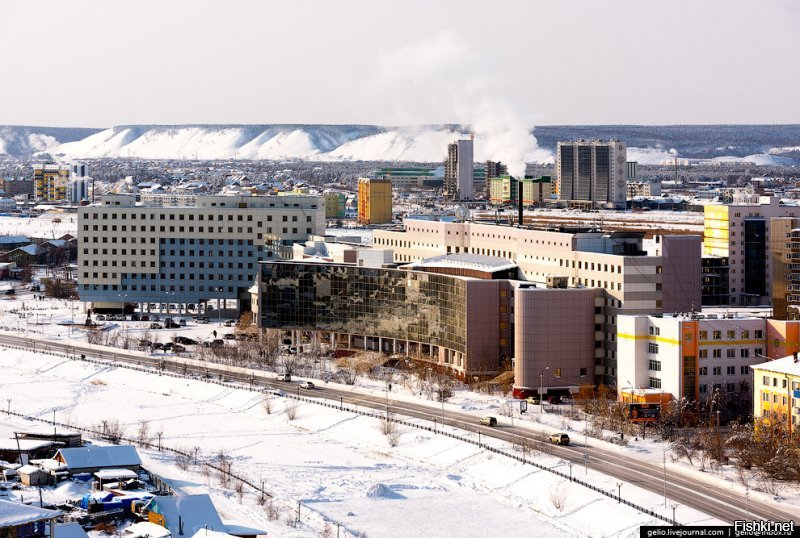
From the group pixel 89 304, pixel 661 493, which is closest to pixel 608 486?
pixel 661 493

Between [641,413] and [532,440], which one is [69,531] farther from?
[641,413]

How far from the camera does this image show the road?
1251 inches

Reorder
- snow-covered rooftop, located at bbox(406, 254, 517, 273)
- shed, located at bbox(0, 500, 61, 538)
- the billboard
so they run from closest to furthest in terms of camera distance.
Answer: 1. shed, located at bbox(0, 500, 61, 538)
2. the billboard
3. snow-covered rooftop, located at bbox(406, 254, 517, 273)

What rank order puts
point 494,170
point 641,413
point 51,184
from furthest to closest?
point 494,170, point 51,184, point 641,413

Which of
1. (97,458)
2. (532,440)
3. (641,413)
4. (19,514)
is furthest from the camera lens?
(641,413)

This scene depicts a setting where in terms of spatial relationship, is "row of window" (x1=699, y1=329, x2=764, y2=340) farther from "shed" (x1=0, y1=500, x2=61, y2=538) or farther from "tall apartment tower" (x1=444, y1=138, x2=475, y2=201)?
"tall apartment tower" (x1=444, y1=138, x2=475, y2=201)

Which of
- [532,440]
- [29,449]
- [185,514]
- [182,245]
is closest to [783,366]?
[532,440]

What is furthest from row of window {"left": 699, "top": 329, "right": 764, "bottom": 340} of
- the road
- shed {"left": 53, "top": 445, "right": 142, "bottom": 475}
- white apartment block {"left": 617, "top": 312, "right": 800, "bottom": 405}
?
shed {"left": 53, "top": 445, "right": 142, "bottom": 475}

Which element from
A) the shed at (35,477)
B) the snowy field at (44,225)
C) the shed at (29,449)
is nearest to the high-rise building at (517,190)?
the snowy field at (44,225)

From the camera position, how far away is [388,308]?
5325 centimetres

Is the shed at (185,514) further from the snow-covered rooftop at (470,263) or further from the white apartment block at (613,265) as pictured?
the snow-covered rooftop at (470,263)

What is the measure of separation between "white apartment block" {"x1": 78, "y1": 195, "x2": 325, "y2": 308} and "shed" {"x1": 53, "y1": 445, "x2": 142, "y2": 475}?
102 feet

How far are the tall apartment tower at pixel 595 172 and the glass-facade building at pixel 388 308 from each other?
91.0m

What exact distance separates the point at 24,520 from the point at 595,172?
124m
